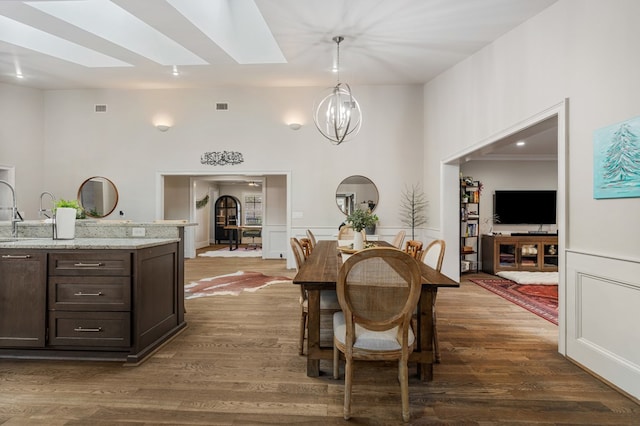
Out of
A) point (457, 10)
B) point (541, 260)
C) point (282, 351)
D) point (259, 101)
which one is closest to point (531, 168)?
point (541, 260)

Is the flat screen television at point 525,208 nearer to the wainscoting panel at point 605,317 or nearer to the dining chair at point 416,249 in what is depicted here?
the dining chair at point 416,249

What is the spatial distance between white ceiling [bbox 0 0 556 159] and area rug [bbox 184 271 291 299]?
3.49 meters

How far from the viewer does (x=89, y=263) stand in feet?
8.17

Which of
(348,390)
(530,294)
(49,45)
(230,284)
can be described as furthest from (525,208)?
(49,45)

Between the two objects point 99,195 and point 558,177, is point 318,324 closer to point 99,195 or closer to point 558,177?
point 558,177

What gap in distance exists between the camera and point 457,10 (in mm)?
3496

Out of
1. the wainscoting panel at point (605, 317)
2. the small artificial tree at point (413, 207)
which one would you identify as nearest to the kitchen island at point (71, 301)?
the wainscoting panel at point (605, 317)

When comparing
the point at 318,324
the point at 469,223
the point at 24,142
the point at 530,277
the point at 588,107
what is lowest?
the point at 530,277

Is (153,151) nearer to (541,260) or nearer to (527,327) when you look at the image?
(527,327)

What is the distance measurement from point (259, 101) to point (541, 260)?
20.9 feet

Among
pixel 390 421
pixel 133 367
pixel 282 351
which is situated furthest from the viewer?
pixel 282 351

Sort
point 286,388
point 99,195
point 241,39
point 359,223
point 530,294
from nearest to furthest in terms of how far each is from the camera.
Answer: point 286,388 → point 359,223 → point 530,294 → point 241,39 → point 99,195

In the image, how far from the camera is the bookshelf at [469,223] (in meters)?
6.21

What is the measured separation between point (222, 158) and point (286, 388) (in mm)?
5061
